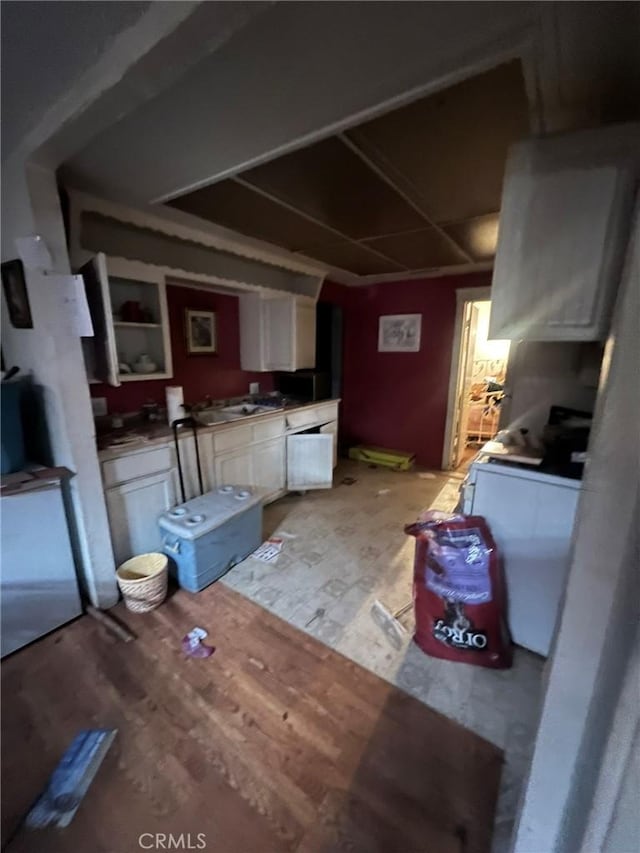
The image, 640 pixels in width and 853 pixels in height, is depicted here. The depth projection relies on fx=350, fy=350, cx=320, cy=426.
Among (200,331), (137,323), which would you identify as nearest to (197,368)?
(200,331)

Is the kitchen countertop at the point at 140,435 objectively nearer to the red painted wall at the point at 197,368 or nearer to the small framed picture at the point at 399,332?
the red painted wall at the point at 197,368

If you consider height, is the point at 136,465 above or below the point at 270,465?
above

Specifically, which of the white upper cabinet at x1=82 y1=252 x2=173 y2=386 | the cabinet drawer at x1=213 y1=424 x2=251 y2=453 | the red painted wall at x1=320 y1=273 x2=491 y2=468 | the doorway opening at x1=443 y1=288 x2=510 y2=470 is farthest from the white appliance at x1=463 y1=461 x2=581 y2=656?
the red painted wall at x1=320 y1=273 x2=491 y2=468

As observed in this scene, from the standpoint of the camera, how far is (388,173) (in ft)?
5.14

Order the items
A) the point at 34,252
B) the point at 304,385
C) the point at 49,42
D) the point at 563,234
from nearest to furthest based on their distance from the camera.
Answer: the point at 49,42 < the point at 563,234 < the point at 34,252 < the point at 304,385

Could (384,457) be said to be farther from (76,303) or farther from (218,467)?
(76,303)

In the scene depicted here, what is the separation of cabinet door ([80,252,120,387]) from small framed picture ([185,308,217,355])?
97 cm

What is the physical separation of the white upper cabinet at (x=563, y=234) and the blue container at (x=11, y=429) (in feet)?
7.05

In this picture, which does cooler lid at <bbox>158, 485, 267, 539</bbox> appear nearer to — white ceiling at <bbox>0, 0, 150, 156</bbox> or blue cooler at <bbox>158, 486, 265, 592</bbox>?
blue cooler at <bbox>158, 486, 265, 592</bbox>

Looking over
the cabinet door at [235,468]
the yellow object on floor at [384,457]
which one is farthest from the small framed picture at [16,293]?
the yellow object on floor at [384,457]

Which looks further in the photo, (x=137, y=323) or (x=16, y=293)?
(x=137, y=323)

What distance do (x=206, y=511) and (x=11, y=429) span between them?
101 cm

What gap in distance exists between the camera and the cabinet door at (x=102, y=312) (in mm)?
1674

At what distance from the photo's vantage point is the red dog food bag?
1.50m
